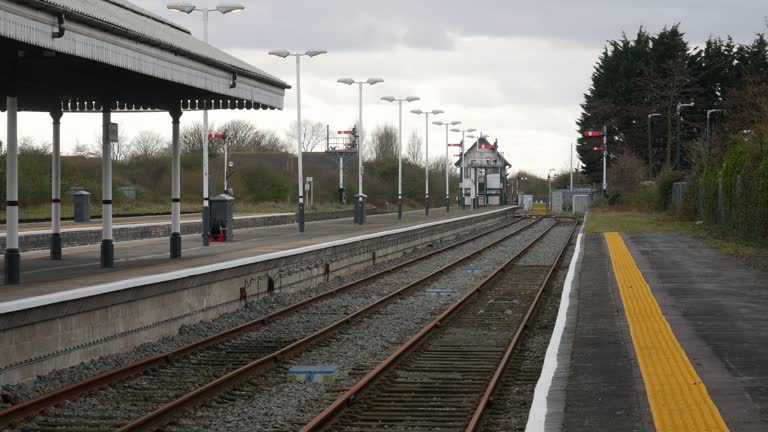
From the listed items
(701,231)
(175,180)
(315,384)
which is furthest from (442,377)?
(701,231)

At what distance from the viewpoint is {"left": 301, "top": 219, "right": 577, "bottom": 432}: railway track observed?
9.74 meters

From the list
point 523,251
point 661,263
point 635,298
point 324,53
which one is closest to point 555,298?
point 635,298

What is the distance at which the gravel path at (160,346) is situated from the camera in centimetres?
1116

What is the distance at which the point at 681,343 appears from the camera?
43.8 feet

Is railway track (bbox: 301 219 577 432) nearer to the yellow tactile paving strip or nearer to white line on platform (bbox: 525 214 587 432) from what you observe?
white line on platform (bbox: 525 214 587 432)

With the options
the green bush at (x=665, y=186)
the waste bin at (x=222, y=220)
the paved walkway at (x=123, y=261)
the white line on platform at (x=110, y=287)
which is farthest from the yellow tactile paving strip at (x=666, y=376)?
the green bush at (x=665, y=186)

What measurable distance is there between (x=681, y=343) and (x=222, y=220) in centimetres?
1863

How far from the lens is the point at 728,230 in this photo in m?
39.1

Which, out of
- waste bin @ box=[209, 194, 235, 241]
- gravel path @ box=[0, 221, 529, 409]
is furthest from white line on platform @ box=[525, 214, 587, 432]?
waste bin @ box=[209, 194, 235, 241]

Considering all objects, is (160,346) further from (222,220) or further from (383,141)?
→ (383,141)

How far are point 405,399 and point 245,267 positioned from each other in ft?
28.5

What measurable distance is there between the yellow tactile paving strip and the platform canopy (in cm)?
799

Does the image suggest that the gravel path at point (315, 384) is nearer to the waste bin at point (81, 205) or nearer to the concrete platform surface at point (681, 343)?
the concrete platform surface at point (681, 343)

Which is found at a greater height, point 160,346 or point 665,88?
point 665,88
